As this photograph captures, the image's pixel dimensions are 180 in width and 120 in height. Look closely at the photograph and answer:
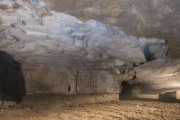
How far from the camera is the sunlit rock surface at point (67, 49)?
340 cm

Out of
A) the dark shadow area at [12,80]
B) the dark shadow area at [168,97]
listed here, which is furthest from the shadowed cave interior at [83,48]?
the dark shadow area at [168,97]

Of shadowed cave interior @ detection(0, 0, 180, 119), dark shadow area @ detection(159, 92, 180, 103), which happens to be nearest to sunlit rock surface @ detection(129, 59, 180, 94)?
shadowed cave interior @ detection(0, 0, 180, 119)

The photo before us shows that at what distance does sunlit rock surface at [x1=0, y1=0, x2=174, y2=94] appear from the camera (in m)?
3.40

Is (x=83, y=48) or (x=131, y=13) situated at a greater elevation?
(x=131, y=13)

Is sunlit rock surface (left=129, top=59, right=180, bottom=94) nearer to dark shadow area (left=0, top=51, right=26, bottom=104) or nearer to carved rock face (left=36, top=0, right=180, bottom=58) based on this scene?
carved rock face (left=36, top=0, right=180, bottom=58)

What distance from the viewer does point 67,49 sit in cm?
519

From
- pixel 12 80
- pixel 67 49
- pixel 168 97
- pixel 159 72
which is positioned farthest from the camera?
Answer: pixel 168 97

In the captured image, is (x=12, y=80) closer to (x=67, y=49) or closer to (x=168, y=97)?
(x=67, y=49)

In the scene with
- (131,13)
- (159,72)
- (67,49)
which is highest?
(131,13)

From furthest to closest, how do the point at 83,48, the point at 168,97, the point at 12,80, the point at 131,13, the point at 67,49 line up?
1. the point at 168,97
2. the point at 12,80
3. the point at 67,49
4. the point at 83,48
5. the point at 131,13

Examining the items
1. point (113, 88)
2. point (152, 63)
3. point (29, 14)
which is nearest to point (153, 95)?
point (113, 88)

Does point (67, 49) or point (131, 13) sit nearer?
point (131, 13)

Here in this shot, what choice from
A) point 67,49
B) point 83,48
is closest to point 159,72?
point 83,48

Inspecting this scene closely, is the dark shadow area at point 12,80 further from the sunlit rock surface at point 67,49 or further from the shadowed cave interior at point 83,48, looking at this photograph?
the sunlit rock surface at point 67,49
